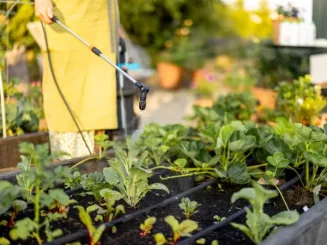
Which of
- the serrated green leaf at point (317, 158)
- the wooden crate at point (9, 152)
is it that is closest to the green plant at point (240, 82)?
the wooden crate at point (9, 152)

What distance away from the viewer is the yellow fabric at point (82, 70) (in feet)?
10.2

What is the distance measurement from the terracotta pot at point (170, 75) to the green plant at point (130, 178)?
19.5ft

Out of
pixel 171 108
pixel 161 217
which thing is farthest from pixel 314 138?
pixel 171 108

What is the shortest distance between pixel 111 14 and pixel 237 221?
1.54 metres

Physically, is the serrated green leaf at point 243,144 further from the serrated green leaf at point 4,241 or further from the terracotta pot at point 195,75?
the terracotta pot at point 195,75

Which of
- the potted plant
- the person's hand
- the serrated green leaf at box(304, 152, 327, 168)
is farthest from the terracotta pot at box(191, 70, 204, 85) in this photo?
the serrated green leaf at box(304, 152, 327, 168)

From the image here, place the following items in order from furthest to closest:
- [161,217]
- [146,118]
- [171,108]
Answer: [171,108], [146,118], [161,217]

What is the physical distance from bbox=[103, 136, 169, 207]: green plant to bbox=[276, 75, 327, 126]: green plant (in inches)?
76.6

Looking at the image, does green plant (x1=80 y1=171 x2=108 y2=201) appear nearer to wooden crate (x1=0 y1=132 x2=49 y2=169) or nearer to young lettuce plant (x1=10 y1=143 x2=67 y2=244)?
young lettuce plant (x1=10 y1=143 x2=67 y2=244)

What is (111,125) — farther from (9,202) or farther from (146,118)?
(146,118)

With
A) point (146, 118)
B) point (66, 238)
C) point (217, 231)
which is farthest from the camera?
point (146, 118)

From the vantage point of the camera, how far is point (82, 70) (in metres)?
3.18

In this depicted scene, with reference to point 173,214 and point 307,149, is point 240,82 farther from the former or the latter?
point 173,214

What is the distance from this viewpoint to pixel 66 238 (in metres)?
1.84
